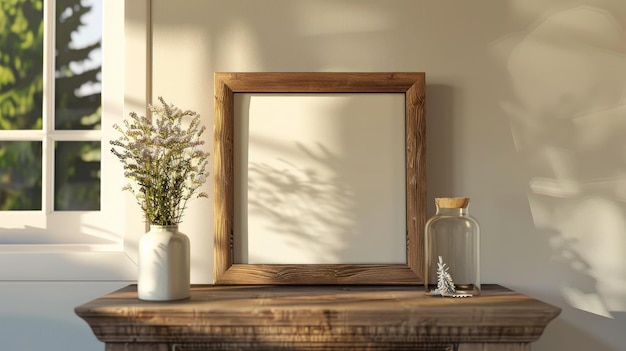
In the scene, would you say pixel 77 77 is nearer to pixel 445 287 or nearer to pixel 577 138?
pixel 445 287

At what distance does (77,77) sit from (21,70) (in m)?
0.20

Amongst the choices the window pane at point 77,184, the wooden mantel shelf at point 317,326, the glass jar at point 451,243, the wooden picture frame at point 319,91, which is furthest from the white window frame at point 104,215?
the glass jar at point 451,243

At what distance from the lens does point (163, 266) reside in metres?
Result: 1.79

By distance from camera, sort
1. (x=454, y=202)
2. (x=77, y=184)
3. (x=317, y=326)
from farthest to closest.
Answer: (x=77, y=184)
(x=454, y=202)
(x=317, y=326)

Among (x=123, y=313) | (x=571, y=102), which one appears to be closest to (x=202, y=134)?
(x=123, y=313)

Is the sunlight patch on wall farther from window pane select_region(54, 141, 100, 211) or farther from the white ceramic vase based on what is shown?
window pane select_region(54, 141, 100, 211)

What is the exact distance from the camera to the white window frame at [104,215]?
2.11m

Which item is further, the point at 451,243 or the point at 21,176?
the point at 21,176

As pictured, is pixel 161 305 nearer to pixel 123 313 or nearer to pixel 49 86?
pixel 123 313

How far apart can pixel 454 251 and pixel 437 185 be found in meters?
0.26

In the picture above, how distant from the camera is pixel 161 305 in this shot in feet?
5.54

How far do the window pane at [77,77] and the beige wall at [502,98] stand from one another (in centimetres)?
26

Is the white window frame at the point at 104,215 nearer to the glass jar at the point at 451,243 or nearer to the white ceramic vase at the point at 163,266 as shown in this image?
the white ceramic vase at the point at 163,266

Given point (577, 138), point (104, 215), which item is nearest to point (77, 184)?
point (104, 215)
